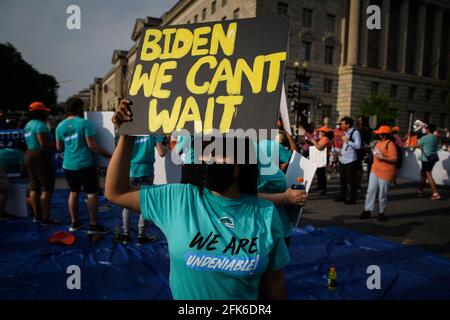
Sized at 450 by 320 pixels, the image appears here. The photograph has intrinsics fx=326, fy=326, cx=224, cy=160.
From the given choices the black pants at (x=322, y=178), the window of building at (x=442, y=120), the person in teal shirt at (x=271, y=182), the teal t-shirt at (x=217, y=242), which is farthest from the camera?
the window of building at (x=442, y=120)

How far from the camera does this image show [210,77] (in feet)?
5.80

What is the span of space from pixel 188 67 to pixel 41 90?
6739 centimetres

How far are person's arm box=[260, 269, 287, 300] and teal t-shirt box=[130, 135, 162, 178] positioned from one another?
135 inches

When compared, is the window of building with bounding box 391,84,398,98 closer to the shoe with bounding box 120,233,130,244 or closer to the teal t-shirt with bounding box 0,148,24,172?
the teal t-shirt with bounding box 0,148,24,172

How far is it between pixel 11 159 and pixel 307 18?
37.0 meters

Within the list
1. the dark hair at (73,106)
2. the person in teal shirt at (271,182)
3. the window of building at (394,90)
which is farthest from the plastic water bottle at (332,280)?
the window of building at (394,90)

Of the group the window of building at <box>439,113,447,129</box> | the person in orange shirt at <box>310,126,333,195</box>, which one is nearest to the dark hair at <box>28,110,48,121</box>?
the person in orange shirt at <box>310,126,333,195</box>

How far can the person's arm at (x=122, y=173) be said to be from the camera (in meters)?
1.66

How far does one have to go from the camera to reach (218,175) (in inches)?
63.1

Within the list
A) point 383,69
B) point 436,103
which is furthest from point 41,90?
point 436,103

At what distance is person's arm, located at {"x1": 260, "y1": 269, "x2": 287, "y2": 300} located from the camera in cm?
161

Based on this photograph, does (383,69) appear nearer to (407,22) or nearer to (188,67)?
(407,22)

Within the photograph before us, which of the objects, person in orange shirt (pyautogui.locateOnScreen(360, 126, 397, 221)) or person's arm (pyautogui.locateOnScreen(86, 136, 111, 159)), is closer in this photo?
person's arm (pyautogui.locateOnScreen(86, 136, 111, 159))

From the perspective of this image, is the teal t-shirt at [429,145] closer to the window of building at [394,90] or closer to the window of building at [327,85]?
the window of building at [327,85]
